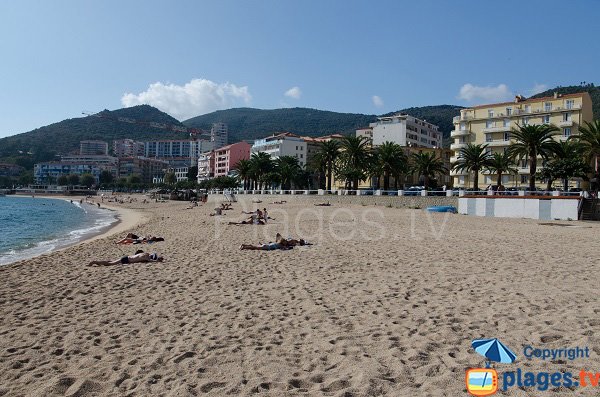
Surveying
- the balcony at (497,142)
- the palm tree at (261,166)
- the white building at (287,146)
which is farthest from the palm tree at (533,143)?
the white building at (287,146)

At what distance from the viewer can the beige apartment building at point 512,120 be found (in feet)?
168

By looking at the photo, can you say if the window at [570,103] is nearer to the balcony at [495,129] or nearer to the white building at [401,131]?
the balcony at [495,129]

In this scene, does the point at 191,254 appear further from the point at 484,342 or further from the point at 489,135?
the point at 489,135

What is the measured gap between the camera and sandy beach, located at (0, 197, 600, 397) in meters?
4.27

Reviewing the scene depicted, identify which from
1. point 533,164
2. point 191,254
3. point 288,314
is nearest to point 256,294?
point 288,314

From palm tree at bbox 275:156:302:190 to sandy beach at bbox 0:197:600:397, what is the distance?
62.7m

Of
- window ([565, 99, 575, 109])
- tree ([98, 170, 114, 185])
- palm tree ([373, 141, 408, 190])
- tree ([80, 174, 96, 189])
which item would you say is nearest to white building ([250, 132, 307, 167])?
palm tree ([373, 141, 408, 190])

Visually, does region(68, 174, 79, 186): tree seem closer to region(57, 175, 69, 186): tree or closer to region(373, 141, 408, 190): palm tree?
region(57, 175, 69, 186): tree

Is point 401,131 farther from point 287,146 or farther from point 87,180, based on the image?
point 87,180

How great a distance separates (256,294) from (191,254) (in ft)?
19.7

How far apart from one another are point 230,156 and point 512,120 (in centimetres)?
9135

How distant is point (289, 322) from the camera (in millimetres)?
6090

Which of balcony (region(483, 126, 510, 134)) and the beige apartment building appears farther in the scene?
balcony (region(483, 126, 510, 134))

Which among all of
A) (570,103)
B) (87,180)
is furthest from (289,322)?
(87,180)
